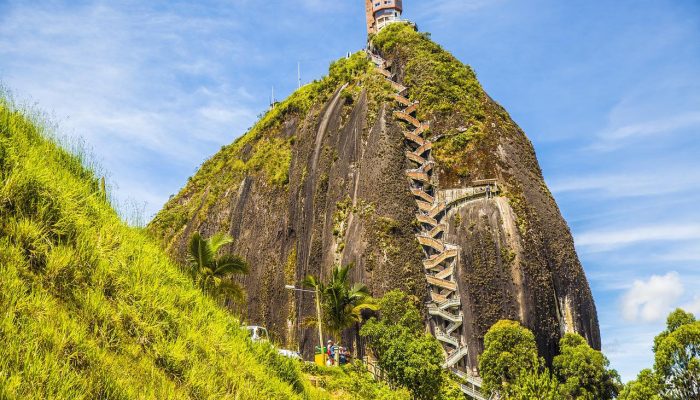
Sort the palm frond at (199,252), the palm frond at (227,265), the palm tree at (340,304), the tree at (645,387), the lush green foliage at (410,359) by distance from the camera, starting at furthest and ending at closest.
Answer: the palm tree at (340,304) → the palm frond at (227,265) → the palm frond at (199,252) → the lush green foliage at (410,359) → the tree at (645,387)

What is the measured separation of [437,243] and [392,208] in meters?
4.38

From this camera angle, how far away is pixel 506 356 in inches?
1517

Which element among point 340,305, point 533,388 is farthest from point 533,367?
point 340,305

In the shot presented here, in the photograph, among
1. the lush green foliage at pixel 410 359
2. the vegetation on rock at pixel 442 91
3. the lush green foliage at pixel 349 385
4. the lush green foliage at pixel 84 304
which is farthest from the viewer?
the vegetation on rock at pixel 442 91

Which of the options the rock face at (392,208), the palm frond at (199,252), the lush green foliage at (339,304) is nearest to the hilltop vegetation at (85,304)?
the palm frond at (199,252)

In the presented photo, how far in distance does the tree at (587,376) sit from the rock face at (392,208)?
397cm

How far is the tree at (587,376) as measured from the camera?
36.8 m

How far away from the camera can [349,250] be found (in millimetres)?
48156

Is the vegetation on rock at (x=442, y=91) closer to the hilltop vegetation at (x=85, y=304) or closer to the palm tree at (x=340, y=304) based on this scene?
the palm tree at (x=340, y=304)

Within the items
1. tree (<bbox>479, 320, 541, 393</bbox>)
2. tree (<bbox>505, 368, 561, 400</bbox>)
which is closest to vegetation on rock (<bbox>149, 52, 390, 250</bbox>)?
tree (<bbox>479, 320, 541, 393</bbox>)

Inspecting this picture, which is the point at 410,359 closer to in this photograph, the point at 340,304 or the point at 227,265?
the point at 340,304

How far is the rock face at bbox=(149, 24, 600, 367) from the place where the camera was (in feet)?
149

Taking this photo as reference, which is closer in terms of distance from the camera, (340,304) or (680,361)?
(680,361)

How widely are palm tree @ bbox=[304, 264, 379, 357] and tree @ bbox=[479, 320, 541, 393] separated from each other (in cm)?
777
